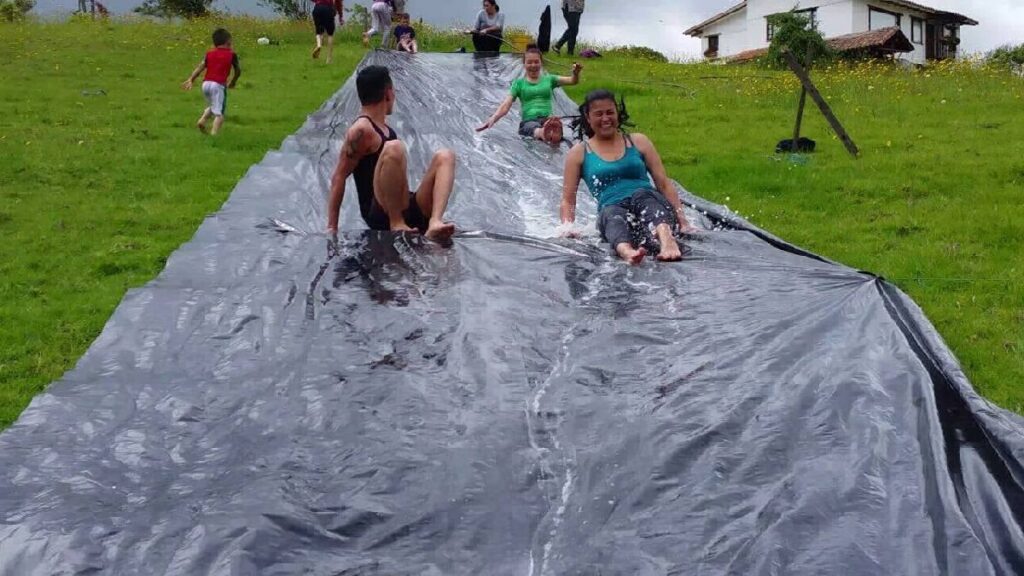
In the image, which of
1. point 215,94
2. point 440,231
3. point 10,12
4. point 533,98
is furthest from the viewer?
point 10,12

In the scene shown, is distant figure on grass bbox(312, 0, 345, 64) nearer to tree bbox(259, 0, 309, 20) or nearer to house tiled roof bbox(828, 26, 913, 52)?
tree bbox(259, 0, 309, 20)

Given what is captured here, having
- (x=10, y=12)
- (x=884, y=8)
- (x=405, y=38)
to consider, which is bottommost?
(x=405, y=38)

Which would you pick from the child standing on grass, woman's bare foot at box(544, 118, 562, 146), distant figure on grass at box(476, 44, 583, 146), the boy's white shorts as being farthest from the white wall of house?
the boy's white shorts

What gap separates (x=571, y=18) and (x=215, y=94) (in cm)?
1042

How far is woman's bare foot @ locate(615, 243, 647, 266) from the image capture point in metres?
5.05

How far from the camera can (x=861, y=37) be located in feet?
117

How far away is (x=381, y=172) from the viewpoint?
562 centimetres

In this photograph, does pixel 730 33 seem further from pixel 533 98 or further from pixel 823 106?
pixel 533 98

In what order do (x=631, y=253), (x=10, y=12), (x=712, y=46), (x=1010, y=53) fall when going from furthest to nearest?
1. (x=712, y=46)
2. (x=1010, y=53)
3. (x=10, y=12)
4. (x=631, y=253)

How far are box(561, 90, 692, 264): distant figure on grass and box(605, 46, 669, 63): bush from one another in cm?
1608

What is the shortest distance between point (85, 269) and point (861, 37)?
114 feet

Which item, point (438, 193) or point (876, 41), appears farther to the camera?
point (876, 41)

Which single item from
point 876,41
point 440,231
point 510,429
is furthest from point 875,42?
point 510,429

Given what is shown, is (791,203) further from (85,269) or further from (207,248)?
(85,269)
